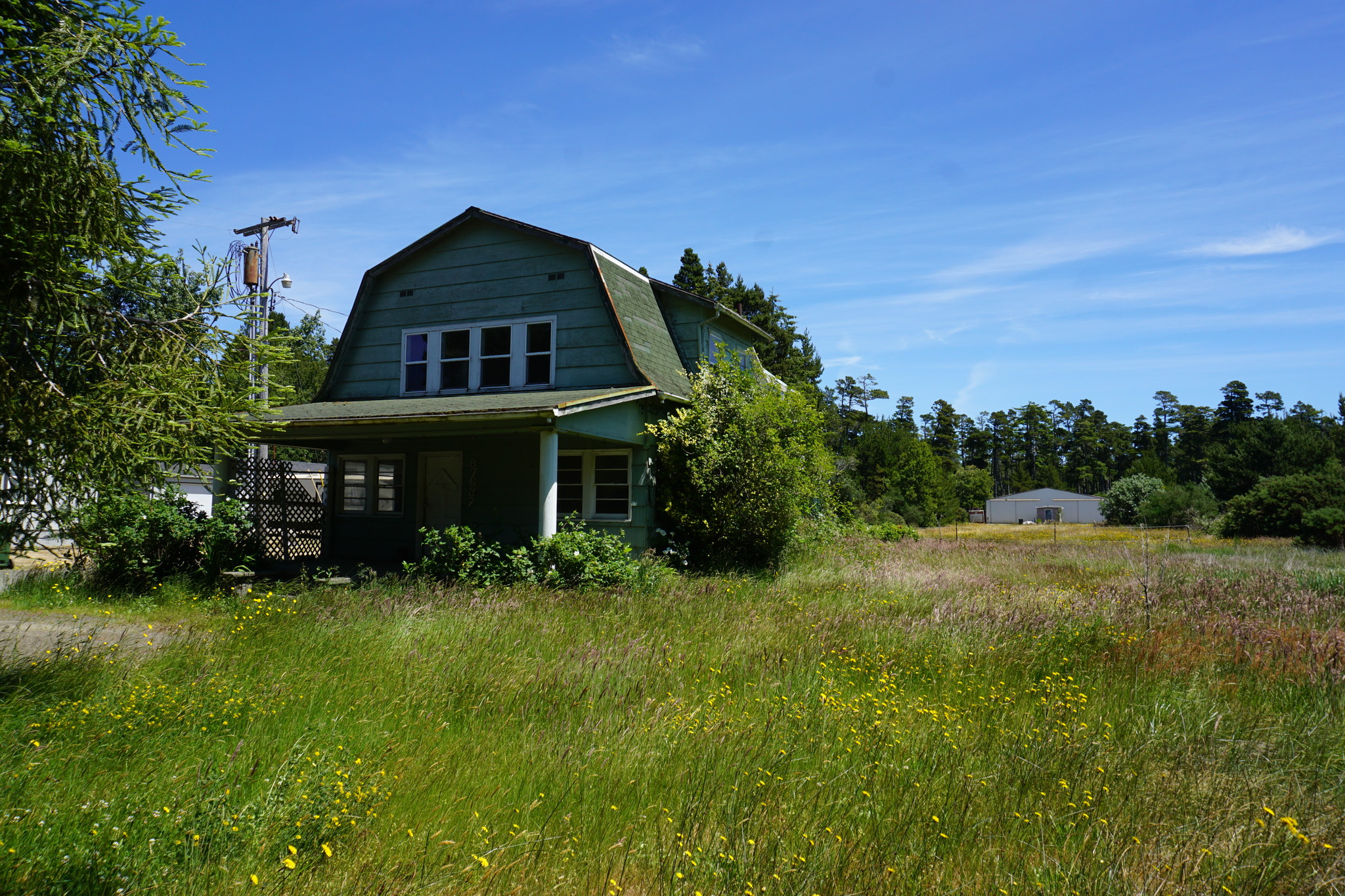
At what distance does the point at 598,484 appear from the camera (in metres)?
14.8

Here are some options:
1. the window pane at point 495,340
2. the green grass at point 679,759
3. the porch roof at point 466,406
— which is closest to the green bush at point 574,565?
the porch roof at point 466,406

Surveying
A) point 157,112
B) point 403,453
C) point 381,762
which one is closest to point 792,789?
point 381,762

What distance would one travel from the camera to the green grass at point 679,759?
3092 mm

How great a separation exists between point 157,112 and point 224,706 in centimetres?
438

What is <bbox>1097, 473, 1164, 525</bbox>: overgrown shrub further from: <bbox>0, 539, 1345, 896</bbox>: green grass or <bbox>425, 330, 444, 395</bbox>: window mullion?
<bbox>0, 539, 1345, 896</bbox>: green grass

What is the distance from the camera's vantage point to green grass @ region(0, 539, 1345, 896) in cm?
309

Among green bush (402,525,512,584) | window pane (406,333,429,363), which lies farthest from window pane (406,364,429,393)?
green bush (402,525,512,584)

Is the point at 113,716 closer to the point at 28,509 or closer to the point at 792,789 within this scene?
the point at 28,509

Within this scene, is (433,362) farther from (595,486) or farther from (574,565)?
(574,565)

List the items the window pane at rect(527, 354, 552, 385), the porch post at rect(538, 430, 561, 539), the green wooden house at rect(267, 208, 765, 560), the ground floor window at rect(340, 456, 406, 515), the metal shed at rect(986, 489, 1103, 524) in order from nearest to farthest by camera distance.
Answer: the porch post at rect(538, 430, 561, 539), the green wooden house at rect(267, 208, 765, 560), the window pane at rect(527, 354, 552, 385), the ground floor window at rect(340, 456, 406, 515), the metal shed at rect(986, 489, 1103, 524)

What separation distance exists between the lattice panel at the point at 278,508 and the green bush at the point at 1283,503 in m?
30.3

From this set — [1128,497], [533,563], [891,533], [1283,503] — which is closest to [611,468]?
[533,563]

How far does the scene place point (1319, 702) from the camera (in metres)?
5.52

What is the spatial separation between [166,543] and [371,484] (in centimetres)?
437
